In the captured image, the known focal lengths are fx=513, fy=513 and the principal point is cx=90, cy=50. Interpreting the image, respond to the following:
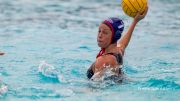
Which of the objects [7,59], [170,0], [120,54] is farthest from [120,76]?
[170,0]

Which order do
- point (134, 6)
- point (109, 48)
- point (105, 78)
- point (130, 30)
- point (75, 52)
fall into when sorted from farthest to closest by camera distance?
1. point (75, 52)
2. point (130, 30)
3. point (134, 6)
4. point (109, 48)
5. point (105, 78)

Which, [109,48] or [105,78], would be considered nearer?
[105,78]

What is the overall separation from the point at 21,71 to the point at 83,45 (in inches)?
122

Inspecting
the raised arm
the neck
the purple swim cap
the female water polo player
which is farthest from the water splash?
the raised arm

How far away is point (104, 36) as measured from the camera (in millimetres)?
7344

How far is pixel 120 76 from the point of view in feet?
24.8

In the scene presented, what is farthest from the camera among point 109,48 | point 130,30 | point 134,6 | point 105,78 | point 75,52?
point 75,52

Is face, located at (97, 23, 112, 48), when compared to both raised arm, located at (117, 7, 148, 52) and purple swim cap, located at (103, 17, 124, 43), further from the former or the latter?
raised arm, located at (117, 7, 148, 52)

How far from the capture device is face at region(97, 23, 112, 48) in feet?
24.1

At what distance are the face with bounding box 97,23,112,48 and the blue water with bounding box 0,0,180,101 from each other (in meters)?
0.58

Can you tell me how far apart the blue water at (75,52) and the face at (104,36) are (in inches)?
23.0

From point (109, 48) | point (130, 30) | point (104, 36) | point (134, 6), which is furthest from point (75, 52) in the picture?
point (104, 36)

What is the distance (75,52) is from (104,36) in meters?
3.62

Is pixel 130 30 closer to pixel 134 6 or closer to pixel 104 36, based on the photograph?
pixel 134 6
